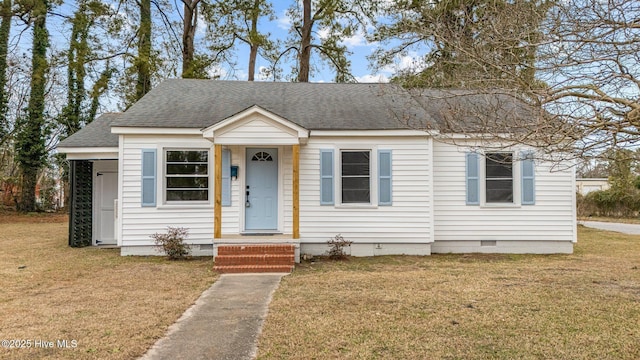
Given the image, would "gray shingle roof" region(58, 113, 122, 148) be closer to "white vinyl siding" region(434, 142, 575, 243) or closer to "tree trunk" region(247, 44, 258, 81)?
"white vinyl siding" region(434, 142, 575, 243)

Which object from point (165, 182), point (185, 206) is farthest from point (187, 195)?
point (165, 182)

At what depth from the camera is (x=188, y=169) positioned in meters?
9.81

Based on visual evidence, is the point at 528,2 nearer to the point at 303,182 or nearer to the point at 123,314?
the point at 303,182

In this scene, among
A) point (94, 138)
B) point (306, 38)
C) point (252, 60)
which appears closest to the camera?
point (94, 138)

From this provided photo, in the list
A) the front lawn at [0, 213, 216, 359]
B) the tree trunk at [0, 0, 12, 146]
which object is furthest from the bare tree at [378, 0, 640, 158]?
the tree trunk at [0, 0, 12, 146]

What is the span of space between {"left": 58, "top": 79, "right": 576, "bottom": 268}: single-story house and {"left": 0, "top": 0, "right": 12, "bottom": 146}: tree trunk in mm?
14273

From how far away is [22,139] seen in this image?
68.6ft

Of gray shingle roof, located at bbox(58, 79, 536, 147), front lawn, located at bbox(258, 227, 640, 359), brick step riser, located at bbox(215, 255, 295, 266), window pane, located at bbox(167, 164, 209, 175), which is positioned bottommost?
front lawn, located at bbox(258, 227, 640, 359)

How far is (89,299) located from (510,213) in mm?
9306

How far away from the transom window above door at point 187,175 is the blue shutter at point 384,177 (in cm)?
421

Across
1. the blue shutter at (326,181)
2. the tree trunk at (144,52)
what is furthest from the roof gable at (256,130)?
the tree trunk at (144,52)

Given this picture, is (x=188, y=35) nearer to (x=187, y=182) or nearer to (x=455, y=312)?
(x=187, y=182)

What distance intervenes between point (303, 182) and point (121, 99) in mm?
15803

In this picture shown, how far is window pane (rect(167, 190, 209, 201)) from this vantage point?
977cm
